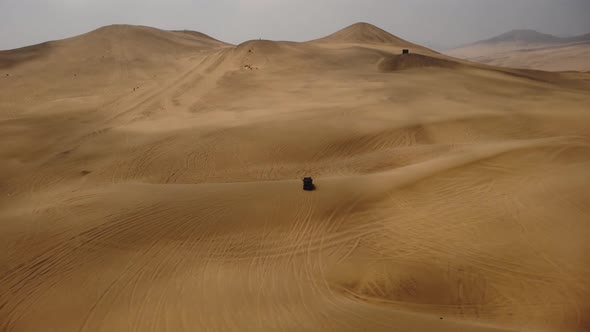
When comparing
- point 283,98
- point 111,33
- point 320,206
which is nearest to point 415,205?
point 320,206

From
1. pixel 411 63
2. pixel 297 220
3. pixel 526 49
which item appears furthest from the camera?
pixel 526 49

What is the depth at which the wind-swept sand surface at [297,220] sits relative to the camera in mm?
4520

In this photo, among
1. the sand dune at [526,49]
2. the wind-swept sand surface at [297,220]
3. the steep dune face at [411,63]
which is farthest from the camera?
the sand dune at [526,49]

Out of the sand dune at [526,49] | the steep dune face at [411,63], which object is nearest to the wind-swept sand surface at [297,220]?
the steep dune face at [411,63]

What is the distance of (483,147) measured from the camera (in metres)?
8.49

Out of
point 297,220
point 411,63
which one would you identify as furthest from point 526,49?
point 297,220

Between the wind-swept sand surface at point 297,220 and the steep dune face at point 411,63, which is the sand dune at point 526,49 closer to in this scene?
the steep dune face at point 411,63

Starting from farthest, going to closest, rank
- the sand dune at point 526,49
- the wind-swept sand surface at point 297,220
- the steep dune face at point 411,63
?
the sand dune at point 526,49 → the steep dune face at point 411,63 → the wind-swept sand surface at point 297,220

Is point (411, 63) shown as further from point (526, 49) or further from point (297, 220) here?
point (526, 49)

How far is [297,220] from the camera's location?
638cm

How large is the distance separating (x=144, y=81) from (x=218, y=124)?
10.9 meters

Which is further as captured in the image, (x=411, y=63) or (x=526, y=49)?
(x=526, y=49)

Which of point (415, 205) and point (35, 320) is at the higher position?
point (415, 205)

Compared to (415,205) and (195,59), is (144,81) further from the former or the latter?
(415,205)
